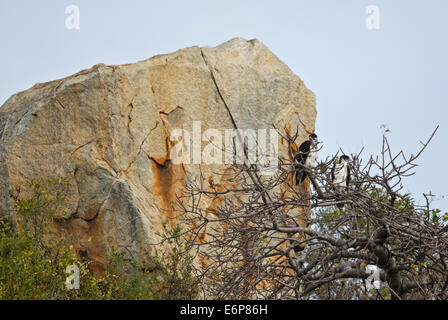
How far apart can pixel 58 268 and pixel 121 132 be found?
3.35 meters

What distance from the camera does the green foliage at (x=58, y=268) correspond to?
6.62 m

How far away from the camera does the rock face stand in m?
9.70

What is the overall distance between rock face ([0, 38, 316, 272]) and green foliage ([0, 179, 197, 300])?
0.39m

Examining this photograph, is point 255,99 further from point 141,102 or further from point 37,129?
point 37,129

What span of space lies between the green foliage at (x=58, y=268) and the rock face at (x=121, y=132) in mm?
393

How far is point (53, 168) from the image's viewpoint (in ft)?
32.6

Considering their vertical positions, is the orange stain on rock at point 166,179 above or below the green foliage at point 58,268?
above

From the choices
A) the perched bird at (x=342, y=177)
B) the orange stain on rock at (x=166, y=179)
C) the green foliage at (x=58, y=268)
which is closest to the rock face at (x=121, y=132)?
the orange stain on rock at (x=166, y=179)

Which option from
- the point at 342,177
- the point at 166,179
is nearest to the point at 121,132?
the point at 166,179

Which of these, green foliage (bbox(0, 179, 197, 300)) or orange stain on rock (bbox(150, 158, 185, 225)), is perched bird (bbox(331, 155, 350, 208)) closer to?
green foliage (bbox(0, 179, 197, 300))

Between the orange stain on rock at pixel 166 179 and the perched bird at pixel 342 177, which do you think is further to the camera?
the orange stain on rock at pixel 166 179

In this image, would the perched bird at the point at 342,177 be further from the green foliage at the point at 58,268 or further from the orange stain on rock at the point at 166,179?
the orange stain on rock at the point at 166,179

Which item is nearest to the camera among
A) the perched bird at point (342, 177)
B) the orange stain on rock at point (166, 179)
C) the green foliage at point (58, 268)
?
the perched bird at point (342, 177)
